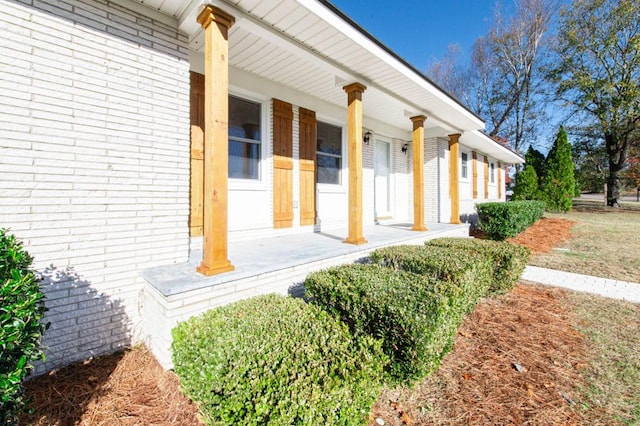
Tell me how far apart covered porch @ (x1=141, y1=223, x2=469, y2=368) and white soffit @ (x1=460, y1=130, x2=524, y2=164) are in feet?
21.9

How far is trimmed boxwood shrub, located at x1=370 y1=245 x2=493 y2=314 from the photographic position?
110 inches

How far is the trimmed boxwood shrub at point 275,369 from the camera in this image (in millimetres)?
1534

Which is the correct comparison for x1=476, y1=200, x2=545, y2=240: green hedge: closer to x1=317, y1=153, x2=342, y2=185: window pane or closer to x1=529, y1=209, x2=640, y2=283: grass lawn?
x1=529, y1=209, x2=640, y2=283: grass lawn

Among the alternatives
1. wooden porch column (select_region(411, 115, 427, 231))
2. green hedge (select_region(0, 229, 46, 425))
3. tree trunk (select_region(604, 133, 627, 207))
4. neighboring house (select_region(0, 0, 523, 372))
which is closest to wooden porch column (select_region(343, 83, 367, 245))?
neighboring house (select_region(0, 0, 523, 372))

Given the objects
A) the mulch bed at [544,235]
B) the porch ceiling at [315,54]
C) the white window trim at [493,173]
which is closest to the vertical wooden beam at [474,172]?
the mulch bed at [544,235]

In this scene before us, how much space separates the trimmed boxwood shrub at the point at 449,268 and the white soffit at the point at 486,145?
20.5 feet

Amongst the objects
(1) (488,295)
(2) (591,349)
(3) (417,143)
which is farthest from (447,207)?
(2) (591,349)

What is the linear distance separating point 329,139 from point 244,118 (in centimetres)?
227

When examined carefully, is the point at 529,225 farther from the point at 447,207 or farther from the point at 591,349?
the point at 591,349

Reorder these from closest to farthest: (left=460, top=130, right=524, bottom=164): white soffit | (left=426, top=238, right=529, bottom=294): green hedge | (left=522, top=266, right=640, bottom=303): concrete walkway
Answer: (left=426, top=238, right=529, bottom=294): green hedge
(left=522, top=266, right=640, bottom=303): concrete walkway
(left=460, top=130, right=524, bottom=164): white soffit

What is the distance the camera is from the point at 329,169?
22.3 ft

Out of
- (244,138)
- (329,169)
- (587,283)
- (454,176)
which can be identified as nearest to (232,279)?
(244,138)

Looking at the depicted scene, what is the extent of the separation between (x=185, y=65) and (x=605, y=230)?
46.1ft

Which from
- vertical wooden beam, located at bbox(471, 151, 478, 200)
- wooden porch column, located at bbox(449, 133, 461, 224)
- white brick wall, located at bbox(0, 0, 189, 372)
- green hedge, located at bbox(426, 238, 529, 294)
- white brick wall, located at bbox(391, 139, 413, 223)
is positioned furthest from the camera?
vertical wooden beam, located at bbox(471, 151, 478, 200)
